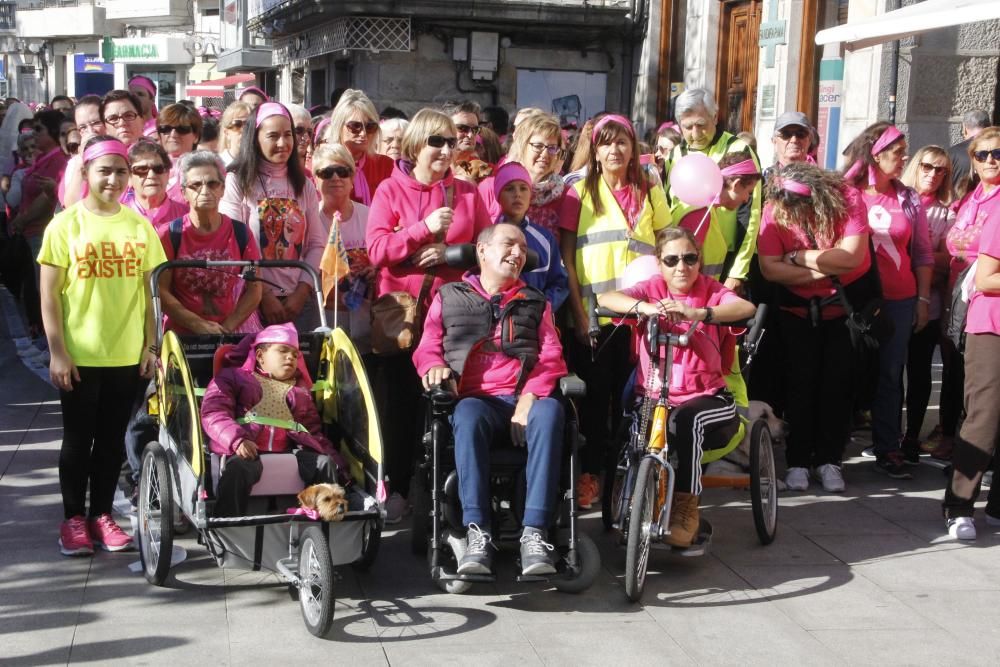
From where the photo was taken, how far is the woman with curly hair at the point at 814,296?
696cm

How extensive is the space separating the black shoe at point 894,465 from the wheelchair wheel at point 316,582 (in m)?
3.98

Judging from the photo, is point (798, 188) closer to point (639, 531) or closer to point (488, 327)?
point (488, 327)

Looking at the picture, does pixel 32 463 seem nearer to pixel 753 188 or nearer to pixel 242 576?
pixel 242 576

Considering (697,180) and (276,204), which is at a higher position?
(697,180)

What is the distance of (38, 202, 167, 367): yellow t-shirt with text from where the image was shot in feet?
18.2

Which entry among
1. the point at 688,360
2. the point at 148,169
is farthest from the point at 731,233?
the point at 148,169

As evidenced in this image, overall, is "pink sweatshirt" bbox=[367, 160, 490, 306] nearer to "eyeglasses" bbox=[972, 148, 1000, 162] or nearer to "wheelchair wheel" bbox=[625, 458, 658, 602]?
"wheelchair wheel" bbox=[625, 458, 658, 602]

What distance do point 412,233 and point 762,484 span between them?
2054 mm

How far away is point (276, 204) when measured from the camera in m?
6.61

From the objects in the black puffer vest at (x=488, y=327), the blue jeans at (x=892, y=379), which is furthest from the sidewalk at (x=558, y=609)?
the blue jeans at (x=892, y=379)

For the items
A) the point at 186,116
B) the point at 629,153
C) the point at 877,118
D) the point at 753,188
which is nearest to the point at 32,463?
the point at 186,116

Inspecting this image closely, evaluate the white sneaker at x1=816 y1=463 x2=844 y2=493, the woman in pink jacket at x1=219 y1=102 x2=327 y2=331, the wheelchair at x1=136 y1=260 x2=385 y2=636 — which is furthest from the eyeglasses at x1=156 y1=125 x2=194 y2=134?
the white sneaker at x1=816 y1=463 x2=844 y2=493

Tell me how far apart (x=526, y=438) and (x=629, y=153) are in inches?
73.1

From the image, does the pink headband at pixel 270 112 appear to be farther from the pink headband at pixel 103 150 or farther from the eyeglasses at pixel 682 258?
the eyeglasses at pixel 682 258
